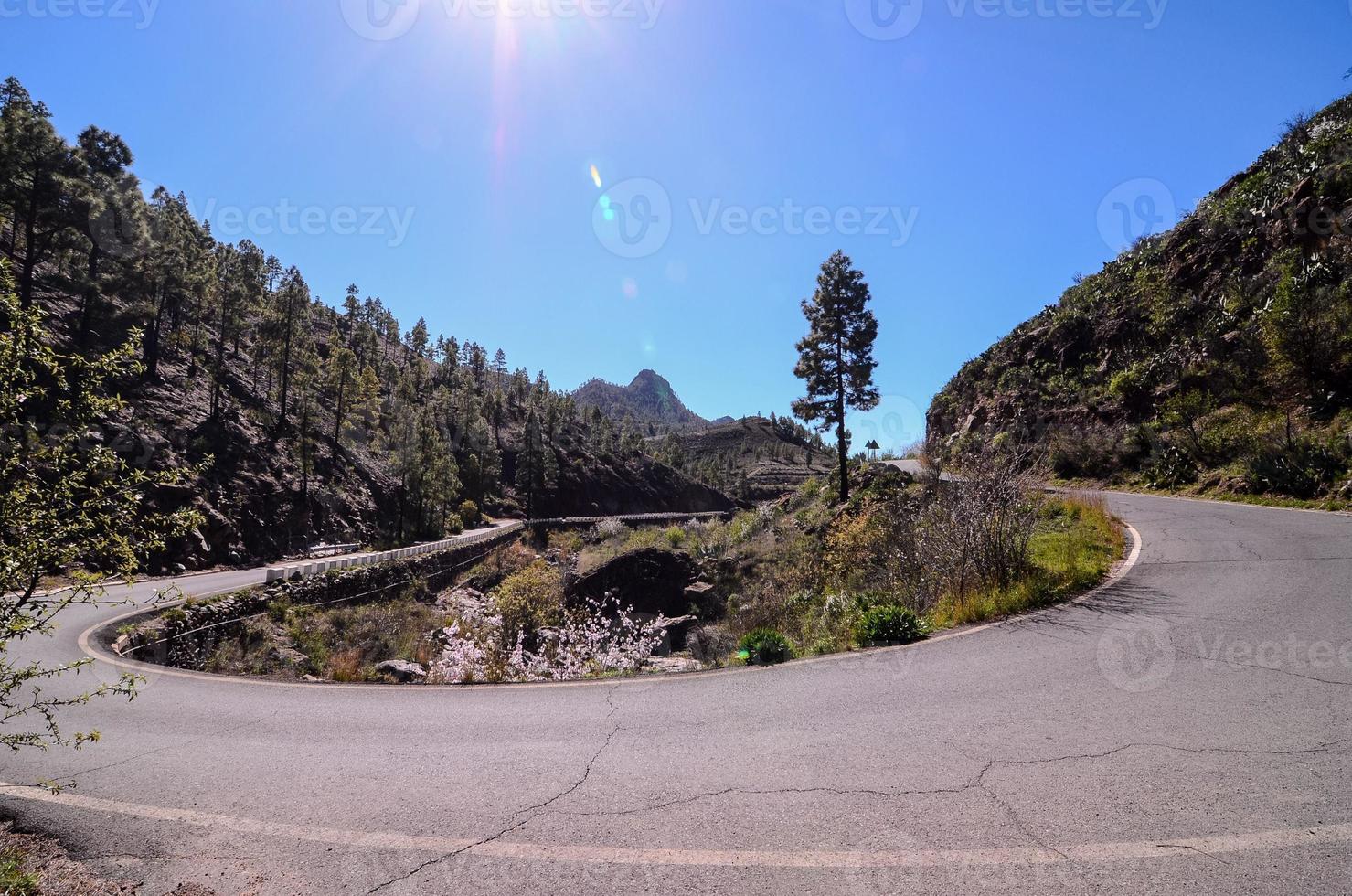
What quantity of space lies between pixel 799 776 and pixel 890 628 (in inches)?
157

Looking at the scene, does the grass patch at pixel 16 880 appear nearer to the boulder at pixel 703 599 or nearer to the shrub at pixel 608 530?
the boulder at pixel 703 599

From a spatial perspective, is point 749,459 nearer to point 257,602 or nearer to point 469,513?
point 469,513

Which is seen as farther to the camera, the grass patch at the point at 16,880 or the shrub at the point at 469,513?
the shrub at the point at 469,513

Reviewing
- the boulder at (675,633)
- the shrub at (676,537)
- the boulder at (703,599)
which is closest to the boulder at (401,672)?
the boulder at (675,633)

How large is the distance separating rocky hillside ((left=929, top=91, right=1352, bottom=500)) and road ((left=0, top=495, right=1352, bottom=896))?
6422 mm

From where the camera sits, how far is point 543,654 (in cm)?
1266

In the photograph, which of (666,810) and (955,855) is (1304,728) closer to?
(955,855)

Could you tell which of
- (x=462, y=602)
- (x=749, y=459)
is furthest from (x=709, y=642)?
(x=749, y=459)

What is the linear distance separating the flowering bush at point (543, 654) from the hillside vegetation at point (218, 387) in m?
9.87

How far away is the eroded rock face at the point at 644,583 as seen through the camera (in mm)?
20328

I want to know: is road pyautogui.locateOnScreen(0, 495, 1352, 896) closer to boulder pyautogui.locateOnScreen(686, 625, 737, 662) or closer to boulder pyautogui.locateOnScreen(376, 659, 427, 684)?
boulder pyautogui.locateOnScreen(376, 659, 427, 684)

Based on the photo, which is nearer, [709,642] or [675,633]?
[709,642]

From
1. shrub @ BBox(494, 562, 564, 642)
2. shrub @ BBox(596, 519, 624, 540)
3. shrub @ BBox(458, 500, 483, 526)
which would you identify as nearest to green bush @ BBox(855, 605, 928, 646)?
shrub @ BBox(494, 562, 564, 642)

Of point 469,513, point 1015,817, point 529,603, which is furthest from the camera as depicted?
point 469,513
